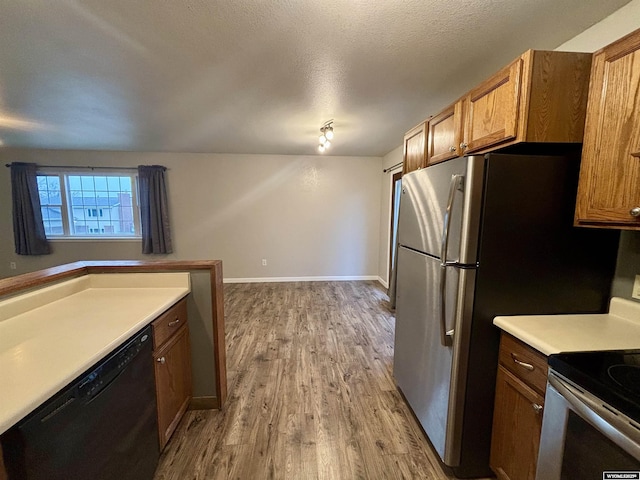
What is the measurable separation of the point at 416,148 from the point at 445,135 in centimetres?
40

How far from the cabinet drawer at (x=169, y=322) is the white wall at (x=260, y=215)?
331 cm

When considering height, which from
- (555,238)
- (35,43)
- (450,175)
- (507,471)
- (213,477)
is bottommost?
(213,477)

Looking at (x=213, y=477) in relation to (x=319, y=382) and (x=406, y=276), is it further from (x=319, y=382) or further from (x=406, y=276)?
(x=406, y=276)

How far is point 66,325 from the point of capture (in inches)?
45.9

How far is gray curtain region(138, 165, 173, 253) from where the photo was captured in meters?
4.51

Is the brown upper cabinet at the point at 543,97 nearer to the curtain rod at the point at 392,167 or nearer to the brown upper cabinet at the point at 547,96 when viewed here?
the brown upper cabinet at the point at 547,96

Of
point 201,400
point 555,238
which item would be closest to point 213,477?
point 201,400

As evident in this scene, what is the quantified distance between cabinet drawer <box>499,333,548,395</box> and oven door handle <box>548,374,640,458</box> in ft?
0.55

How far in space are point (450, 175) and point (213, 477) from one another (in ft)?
6.54

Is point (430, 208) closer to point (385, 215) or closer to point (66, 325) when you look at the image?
point (66, 325)

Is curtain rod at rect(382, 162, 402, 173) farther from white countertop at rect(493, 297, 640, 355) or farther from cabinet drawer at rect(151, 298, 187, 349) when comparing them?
cabinet drawer at rect(151, 298, 187, 349)

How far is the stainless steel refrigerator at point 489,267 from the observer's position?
1215 millimetres

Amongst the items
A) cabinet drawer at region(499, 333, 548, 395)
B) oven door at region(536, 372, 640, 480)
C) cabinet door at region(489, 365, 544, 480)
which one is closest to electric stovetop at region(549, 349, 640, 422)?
oven door at region(536, 372, 640, 480)

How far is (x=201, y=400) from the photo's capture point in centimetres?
184
